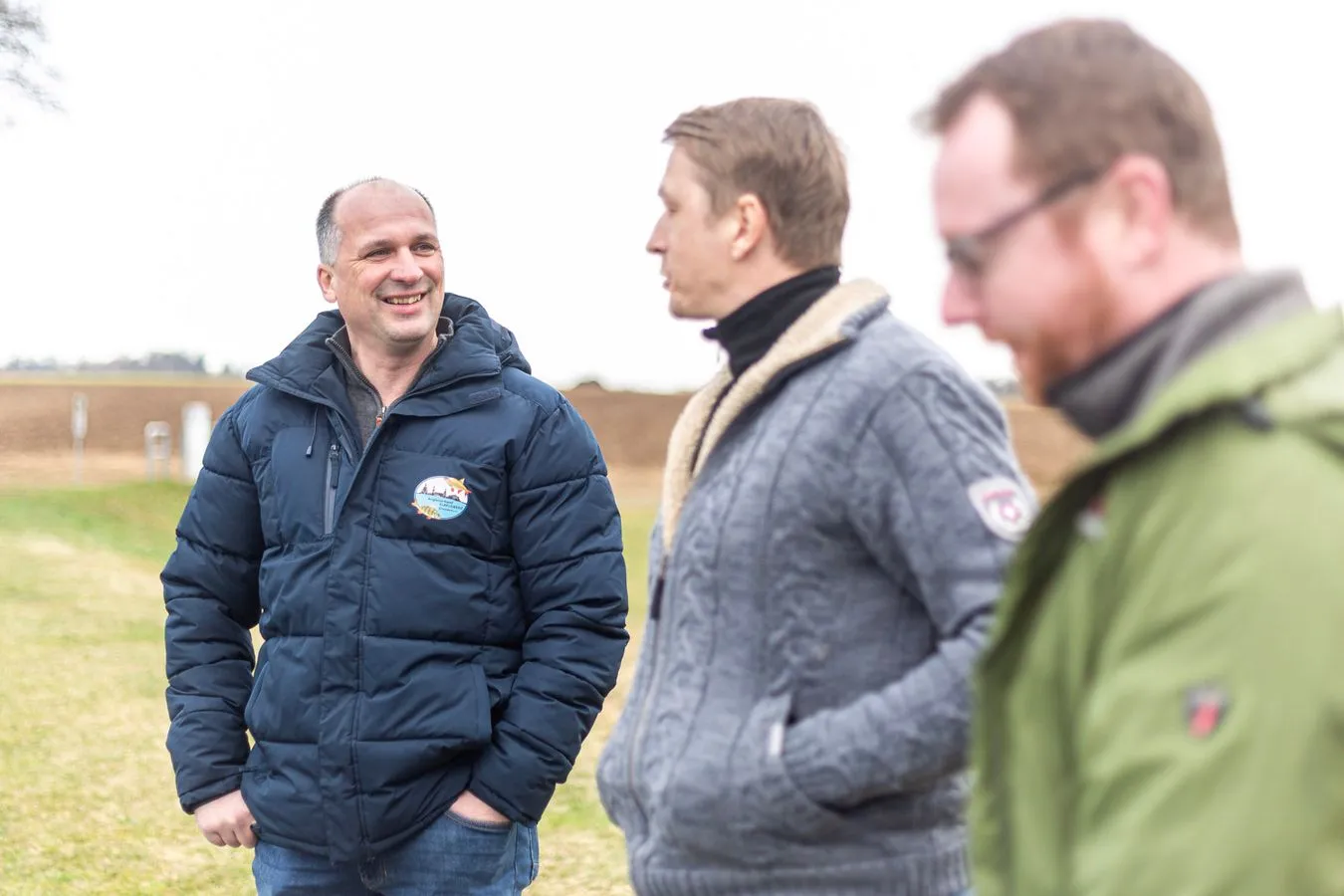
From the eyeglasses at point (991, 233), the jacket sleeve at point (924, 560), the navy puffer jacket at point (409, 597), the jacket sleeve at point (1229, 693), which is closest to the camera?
the jacket sleeve at point (1229, 693)

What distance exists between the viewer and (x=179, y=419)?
47969 millimetres

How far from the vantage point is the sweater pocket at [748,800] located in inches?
71.3

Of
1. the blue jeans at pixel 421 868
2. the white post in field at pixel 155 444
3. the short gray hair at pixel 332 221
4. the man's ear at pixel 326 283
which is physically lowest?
the white post in field at pixel 155 444

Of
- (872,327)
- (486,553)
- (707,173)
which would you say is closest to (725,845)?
(872,327)

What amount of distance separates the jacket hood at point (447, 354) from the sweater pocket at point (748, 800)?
1348 millimetres

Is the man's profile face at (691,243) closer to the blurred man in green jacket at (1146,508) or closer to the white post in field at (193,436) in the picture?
the blurred man in green jacket at (1146,508)

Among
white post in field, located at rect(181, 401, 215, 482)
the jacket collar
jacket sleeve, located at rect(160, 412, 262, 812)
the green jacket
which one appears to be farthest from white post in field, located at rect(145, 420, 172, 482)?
the green jacket

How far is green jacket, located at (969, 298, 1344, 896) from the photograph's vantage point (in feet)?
3.25

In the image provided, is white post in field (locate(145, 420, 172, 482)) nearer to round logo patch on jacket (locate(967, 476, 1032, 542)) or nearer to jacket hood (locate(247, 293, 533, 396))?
jacket hood (locate(247, 293, 533, 396))

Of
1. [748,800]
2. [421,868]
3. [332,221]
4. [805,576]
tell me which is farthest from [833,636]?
[332,221]

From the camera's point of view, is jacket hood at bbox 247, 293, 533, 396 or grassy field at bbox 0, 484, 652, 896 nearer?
jacket hood at bbox 247, 293, 533, 396

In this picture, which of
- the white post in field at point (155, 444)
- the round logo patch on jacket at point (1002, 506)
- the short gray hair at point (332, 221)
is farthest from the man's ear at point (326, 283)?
the white post in field at point (155, 444)

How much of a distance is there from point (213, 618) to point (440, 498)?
25.7 inches

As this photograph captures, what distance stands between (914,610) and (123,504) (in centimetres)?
1828
